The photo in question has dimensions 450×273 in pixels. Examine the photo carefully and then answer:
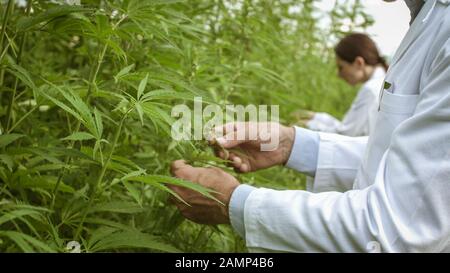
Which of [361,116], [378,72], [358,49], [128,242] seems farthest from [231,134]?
[378,72]

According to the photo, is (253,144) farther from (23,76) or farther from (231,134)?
(23,76)

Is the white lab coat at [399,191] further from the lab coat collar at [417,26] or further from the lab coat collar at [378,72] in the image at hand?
the lab coat collar at [378,72]

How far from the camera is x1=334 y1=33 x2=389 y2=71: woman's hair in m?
3.83

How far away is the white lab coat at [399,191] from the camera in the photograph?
37.4 inches

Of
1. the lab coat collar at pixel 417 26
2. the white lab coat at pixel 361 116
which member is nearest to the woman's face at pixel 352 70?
the white lab coat at pixel 361 116

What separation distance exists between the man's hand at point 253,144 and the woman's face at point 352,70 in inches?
97.5

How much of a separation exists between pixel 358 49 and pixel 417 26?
9.09 ft

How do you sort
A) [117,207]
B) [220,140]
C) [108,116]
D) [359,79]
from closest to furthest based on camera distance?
1. [117,207]
2. [108,116]
3. [220,140]
4. [359,79]

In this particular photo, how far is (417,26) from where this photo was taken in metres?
1.17

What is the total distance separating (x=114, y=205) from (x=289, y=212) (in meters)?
0.31

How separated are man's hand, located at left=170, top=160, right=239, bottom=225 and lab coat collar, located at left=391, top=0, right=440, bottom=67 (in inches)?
16.9

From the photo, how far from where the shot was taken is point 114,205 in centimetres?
108

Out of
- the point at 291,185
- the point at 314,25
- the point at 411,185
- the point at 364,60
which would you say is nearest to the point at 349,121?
the point at 364,60

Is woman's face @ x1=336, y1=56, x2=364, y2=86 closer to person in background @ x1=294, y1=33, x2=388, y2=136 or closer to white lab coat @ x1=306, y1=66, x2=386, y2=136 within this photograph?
person in background @ x1=294, y1=33, x2=388, y2=136
